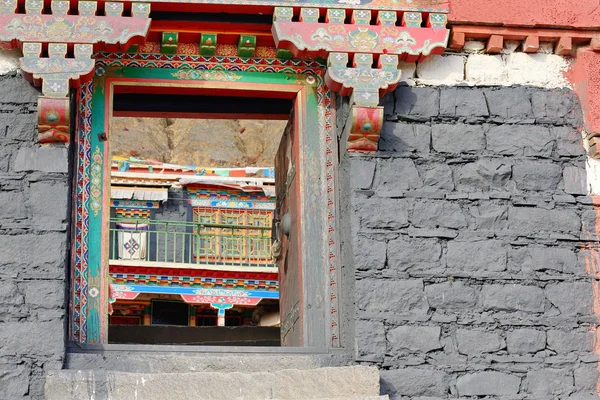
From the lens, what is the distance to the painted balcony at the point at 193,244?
23609 millimetres

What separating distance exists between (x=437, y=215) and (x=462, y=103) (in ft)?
2.28

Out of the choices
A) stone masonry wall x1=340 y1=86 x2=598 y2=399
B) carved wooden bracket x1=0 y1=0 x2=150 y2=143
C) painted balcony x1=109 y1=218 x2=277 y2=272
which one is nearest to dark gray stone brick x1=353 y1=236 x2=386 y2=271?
stone masonry wall x1=340 y1=86 x2=598 y2=399

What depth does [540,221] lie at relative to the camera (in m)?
6.57

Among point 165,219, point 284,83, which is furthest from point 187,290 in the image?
point 284,83

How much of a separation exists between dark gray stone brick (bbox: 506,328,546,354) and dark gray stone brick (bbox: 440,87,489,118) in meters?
1.22

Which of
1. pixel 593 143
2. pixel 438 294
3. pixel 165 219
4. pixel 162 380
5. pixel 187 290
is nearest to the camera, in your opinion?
pixel 162 380

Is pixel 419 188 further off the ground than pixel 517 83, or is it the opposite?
pixel 517 83

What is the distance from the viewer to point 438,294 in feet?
20.8

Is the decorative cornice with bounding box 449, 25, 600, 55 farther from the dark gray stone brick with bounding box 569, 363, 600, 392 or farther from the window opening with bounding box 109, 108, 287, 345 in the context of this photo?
the window opening with bounding box 109, 108, 287, 345

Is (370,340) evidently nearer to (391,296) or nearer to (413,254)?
(391,296)

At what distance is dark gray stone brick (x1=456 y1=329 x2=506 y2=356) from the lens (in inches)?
247

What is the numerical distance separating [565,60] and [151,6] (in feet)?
7.61

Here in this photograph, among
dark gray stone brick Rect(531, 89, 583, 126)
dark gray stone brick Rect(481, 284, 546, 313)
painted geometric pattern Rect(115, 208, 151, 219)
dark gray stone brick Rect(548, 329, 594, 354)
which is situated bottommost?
dark gray stone brick Rect(548, 329, 594, 354)

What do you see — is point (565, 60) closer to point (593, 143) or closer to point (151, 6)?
point (593, 143)
